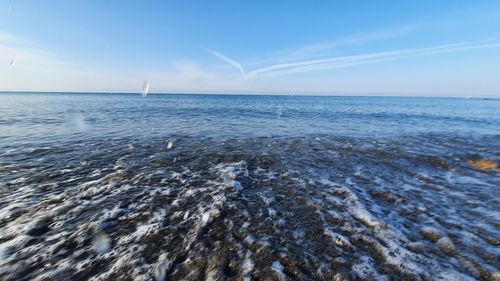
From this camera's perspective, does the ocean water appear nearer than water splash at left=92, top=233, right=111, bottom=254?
Yes

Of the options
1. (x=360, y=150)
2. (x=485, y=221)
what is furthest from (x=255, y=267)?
(x=360, y=150)

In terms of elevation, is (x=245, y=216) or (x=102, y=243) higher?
(x=102, y=243)

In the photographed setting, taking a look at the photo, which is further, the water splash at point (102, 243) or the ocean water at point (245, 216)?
the water splash at point (102, 243)

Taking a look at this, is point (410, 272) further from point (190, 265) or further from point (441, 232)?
point (190, 265)

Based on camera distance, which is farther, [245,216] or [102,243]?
[245,216]

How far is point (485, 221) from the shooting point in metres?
4.95

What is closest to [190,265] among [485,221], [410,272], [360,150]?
[410,272]

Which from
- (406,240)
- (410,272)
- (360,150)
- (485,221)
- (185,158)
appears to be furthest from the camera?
(360,150)

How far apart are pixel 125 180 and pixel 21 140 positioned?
401 inches

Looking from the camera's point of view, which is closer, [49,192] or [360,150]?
[49,192]

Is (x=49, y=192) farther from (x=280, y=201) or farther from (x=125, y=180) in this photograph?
(x=280, y=201)

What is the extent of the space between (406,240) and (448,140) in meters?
13.7

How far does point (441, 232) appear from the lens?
15.0 ft

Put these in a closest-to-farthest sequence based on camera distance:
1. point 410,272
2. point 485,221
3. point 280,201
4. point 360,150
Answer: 1. point 410,272
2. point 485,221
3. point 280,201
4. point 360,150
